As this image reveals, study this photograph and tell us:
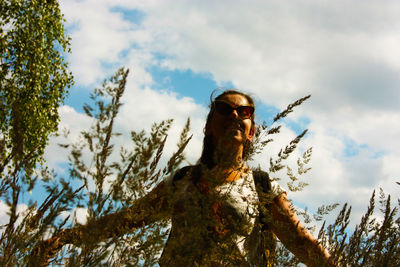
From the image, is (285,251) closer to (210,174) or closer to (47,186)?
(210,174)

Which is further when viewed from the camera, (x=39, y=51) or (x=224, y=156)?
(x=39, y=51)

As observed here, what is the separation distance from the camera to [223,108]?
262cm

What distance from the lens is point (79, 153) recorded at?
1021mm

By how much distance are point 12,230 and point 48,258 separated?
0.16 m

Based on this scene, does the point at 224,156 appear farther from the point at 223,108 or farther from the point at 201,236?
the point at 223,108

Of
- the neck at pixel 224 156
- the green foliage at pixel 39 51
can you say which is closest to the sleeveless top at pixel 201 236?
the neck at pixel 224 156

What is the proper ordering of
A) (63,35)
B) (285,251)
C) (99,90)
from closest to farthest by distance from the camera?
1. (99,90)
2. (285,251)
3. (63,35)

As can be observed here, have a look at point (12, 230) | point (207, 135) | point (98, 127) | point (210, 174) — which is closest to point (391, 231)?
point (210, 174)

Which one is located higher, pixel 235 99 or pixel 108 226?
pixel 235 99

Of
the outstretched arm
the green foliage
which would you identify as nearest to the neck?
the outstretched arm

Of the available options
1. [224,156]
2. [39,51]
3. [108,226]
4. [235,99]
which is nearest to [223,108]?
[235,99]

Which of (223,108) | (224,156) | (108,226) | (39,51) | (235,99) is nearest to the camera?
(108,226)

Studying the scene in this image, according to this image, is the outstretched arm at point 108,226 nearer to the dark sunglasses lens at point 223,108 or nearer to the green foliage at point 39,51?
the dark sunglasses lens at point 223,108

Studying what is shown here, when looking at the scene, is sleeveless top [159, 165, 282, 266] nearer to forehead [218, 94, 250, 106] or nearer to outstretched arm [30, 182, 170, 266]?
outstretched arm [30, 182, 170, 266]
